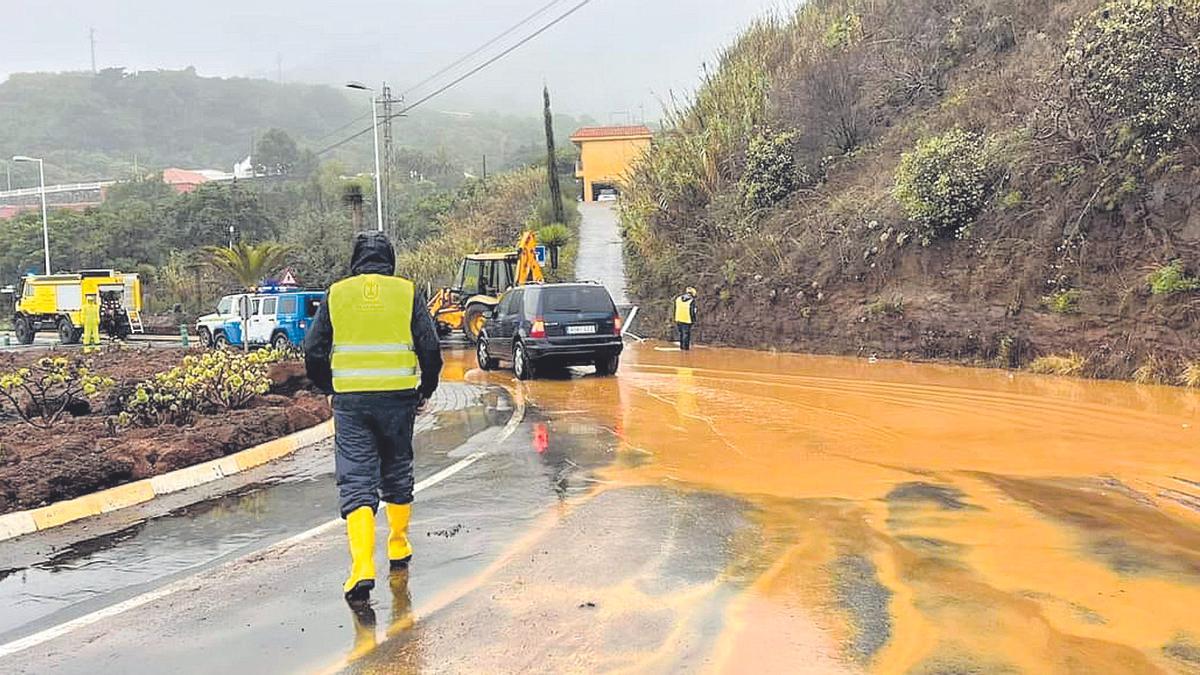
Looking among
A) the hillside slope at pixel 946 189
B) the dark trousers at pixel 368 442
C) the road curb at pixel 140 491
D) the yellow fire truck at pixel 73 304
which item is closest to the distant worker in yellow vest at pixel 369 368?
the dark trousers at pixel 368 442

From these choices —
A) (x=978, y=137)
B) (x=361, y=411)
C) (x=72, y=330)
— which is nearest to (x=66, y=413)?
(x=361, y=411)

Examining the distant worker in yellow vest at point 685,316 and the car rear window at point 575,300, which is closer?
the car rear window at point 575,300

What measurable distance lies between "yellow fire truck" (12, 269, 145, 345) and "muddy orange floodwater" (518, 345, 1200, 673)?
28380mm

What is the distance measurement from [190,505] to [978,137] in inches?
694

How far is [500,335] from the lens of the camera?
755 inches

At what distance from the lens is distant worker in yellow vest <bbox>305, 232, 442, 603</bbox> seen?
5797mm

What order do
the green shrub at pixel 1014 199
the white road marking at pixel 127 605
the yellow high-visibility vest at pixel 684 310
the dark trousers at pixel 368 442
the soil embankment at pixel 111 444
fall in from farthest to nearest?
the yellow high-visibility vest at pixel 684 310 < the green shrub at pixel 1014 199 < the soil embankment at pixel 111 444 < the dark trousers at pixel 368 442 < the white road marking at pixel 127 605

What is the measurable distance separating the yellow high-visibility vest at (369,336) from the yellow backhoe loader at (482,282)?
20312 millimetres

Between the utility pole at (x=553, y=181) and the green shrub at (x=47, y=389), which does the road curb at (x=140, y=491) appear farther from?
the utility pole at (x=553, y=181)

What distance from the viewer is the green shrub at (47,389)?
34.2 ft

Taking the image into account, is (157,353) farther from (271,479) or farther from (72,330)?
(72,330)

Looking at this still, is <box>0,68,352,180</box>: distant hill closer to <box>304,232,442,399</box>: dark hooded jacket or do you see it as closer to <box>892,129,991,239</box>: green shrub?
<box>892,129,991,239</box>: green shrub

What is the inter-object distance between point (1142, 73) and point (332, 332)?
14934mm

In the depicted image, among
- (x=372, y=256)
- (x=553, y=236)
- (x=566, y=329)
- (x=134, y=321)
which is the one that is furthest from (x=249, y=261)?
(x=372, y=256)
